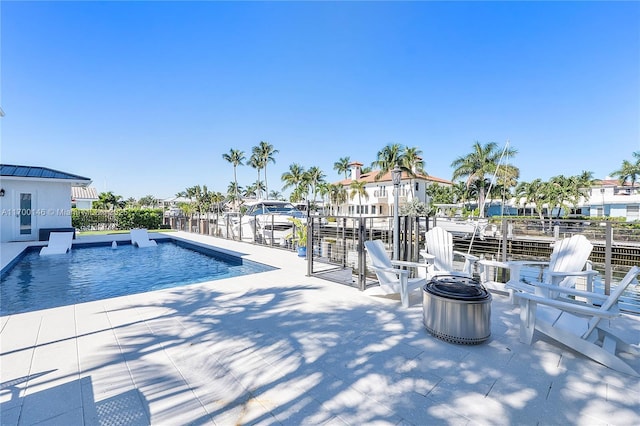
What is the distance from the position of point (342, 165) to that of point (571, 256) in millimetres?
37047

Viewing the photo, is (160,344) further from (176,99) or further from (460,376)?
(176,99)

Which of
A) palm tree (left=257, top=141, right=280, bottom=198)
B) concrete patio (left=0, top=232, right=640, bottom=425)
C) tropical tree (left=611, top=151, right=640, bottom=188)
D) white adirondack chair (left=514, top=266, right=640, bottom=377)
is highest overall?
palm tree (left=257, top=141, right=280, bottom=198)

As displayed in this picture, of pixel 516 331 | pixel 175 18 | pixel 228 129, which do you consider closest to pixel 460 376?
pixel 516 331

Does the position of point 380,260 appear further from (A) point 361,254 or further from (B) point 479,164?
(B) point 479,164

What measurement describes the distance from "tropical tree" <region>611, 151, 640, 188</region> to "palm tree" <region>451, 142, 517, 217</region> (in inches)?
360

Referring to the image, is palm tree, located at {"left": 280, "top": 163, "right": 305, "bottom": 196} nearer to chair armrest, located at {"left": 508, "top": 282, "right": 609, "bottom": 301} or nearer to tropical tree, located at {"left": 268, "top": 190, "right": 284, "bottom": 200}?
tropical tree, located at {"left": 268, "top": 190, "right": 284, "bottom": 200}

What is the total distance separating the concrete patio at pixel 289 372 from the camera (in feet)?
6.14

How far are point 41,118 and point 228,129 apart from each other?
32.2ft

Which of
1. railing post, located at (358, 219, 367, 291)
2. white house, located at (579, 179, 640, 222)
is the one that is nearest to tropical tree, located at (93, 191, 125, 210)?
railing post, located at (358, 219, 367, 291)

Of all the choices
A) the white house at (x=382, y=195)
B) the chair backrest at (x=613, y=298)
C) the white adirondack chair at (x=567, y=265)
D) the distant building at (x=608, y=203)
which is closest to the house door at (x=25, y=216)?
the white adirondack chair at (x=567, y=265)

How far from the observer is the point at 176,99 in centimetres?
1417

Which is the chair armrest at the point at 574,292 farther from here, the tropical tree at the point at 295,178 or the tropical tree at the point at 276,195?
the tropical tree at the point at 276,195

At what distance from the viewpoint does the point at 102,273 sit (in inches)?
284

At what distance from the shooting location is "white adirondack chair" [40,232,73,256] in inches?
377
